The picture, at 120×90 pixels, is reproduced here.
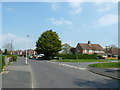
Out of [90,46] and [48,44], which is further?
[90,46]

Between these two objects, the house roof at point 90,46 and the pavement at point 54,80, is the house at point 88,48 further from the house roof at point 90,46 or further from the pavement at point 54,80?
the pavement at point 54,80

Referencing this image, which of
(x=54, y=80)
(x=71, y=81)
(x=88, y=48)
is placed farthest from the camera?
(x=88, y=48)

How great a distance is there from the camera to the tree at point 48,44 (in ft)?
166

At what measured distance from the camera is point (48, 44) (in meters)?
50.8

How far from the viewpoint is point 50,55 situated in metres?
52.8

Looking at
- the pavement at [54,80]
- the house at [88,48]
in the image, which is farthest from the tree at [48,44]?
the pavement at [54,80]

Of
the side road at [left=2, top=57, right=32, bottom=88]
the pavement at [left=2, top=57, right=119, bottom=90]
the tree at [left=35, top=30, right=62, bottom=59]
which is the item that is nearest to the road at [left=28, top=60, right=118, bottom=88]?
the pavement at [left=2, top=57, right=119, bottom=90]

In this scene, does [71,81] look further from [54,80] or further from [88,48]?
[88,48]

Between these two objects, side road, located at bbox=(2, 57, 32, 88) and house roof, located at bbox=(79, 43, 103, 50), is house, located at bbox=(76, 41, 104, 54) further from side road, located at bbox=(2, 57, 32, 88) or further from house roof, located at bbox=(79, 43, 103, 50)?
side road, located at bbox=(2, 57, 32, 88)

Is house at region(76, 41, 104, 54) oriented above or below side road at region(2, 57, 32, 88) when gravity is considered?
above

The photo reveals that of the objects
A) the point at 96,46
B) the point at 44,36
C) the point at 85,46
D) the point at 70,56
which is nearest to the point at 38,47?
the point at 44,36

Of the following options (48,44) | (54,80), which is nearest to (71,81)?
(54,80)

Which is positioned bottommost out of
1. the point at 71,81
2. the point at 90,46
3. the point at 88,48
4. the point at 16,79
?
the point at 71,81

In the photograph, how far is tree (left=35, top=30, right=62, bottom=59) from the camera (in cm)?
5066
